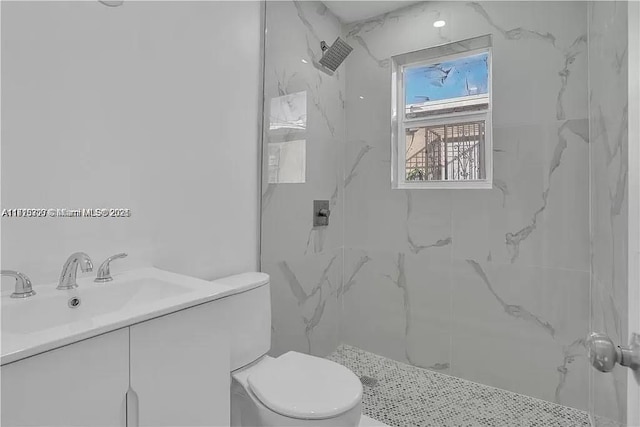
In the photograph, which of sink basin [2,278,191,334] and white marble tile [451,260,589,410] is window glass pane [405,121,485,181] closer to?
white marble tile [451,260,589,410]

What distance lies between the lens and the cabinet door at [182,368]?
33.2 inches

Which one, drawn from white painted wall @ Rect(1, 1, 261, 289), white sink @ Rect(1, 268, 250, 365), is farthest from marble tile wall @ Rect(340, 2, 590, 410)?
white sink @ Rect(1, 268, 250, 365)

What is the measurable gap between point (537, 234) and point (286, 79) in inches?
63.4

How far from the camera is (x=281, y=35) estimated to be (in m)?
1.97

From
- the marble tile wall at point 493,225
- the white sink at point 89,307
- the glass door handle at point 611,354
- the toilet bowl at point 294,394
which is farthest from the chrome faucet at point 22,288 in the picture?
the marble tile wall at point 493,225

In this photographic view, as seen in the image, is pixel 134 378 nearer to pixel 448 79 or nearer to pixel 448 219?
pixel 448 219

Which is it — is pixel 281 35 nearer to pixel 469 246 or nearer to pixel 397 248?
pixel 397 248

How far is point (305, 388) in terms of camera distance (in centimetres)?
130

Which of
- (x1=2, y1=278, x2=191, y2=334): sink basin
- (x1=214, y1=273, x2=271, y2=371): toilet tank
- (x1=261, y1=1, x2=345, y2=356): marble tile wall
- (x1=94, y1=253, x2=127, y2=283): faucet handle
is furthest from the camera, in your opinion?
(x1=261, y1=1, x2=345, y2=356): marble tile wall

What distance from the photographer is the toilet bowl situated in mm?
1169

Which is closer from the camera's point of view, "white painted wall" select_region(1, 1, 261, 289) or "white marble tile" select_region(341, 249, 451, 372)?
"white painted wall" select_region(1, 1, 261, 289)

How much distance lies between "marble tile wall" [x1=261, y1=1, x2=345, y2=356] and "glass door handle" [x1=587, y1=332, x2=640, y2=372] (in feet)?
4.99

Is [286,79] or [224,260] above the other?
[286,79]

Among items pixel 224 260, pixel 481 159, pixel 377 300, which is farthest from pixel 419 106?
pixel 224 260
